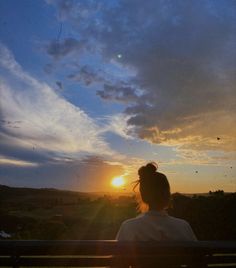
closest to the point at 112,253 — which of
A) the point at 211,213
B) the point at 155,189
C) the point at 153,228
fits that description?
the point at 153,228

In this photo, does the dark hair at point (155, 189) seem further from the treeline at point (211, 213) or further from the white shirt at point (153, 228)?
the treeline at point (211, 213)

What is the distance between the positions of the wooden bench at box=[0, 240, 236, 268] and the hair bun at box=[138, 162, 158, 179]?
653 mm

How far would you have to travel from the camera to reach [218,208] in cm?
2900

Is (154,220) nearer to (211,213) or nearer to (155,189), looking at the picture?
(155,189)

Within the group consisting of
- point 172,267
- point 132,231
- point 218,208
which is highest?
point 218,208

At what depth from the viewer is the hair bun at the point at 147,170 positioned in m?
4.31

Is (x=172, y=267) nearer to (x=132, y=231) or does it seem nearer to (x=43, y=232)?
(x=132, y=231)

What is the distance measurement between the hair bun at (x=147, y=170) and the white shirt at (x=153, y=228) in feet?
1.07

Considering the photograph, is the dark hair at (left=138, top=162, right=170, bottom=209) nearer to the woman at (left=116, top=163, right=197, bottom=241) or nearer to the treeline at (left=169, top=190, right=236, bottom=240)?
the woman at (left=116, top=163, right=197, bottom=241)

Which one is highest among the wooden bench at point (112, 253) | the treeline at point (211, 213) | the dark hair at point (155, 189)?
the treeline at point (211, 213)

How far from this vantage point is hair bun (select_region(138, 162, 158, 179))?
4.31m

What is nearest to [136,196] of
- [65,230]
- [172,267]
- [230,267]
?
[172,267]

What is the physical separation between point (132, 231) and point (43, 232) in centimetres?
3662

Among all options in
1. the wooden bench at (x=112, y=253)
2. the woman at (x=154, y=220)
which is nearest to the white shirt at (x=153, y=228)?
the woman at (x=154, y=220)
